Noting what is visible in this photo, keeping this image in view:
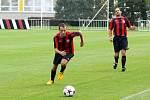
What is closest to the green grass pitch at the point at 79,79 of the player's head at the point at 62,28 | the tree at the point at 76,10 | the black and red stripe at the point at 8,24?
the player's head at the point at 62,28

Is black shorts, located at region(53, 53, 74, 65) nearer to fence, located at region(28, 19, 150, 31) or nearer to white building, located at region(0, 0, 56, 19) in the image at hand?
fence, located at region(28, 19, 150, 31)

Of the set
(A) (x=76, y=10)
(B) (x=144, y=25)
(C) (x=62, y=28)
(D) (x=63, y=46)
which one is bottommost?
(B) (x=144, y=25)

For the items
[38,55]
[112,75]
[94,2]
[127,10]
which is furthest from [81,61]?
[94,2]

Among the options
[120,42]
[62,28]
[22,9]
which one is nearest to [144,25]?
[22,9]

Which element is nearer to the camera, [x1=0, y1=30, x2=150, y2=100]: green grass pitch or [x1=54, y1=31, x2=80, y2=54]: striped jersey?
[x1=0, y1=30, x2=150, y2=100]: green grass pitch

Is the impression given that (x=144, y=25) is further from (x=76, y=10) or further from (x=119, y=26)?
(x=119, y=26)

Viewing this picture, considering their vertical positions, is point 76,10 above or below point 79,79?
below

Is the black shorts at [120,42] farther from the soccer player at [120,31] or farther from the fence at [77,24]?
the fence at [77,24]

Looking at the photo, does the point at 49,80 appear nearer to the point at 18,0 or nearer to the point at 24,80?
the point at 24,80

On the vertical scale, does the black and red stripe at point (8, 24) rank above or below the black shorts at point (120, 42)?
below

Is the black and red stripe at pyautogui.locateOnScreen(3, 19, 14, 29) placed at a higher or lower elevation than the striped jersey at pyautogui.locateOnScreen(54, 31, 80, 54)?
lower

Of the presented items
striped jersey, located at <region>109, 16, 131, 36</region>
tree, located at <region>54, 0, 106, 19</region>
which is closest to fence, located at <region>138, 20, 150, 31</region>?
tree, located at <region>54, 0, 106, 19</region>

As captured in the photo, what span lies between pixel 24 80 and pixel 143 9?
71.9 m

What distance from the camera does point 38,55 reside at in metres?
27.0
